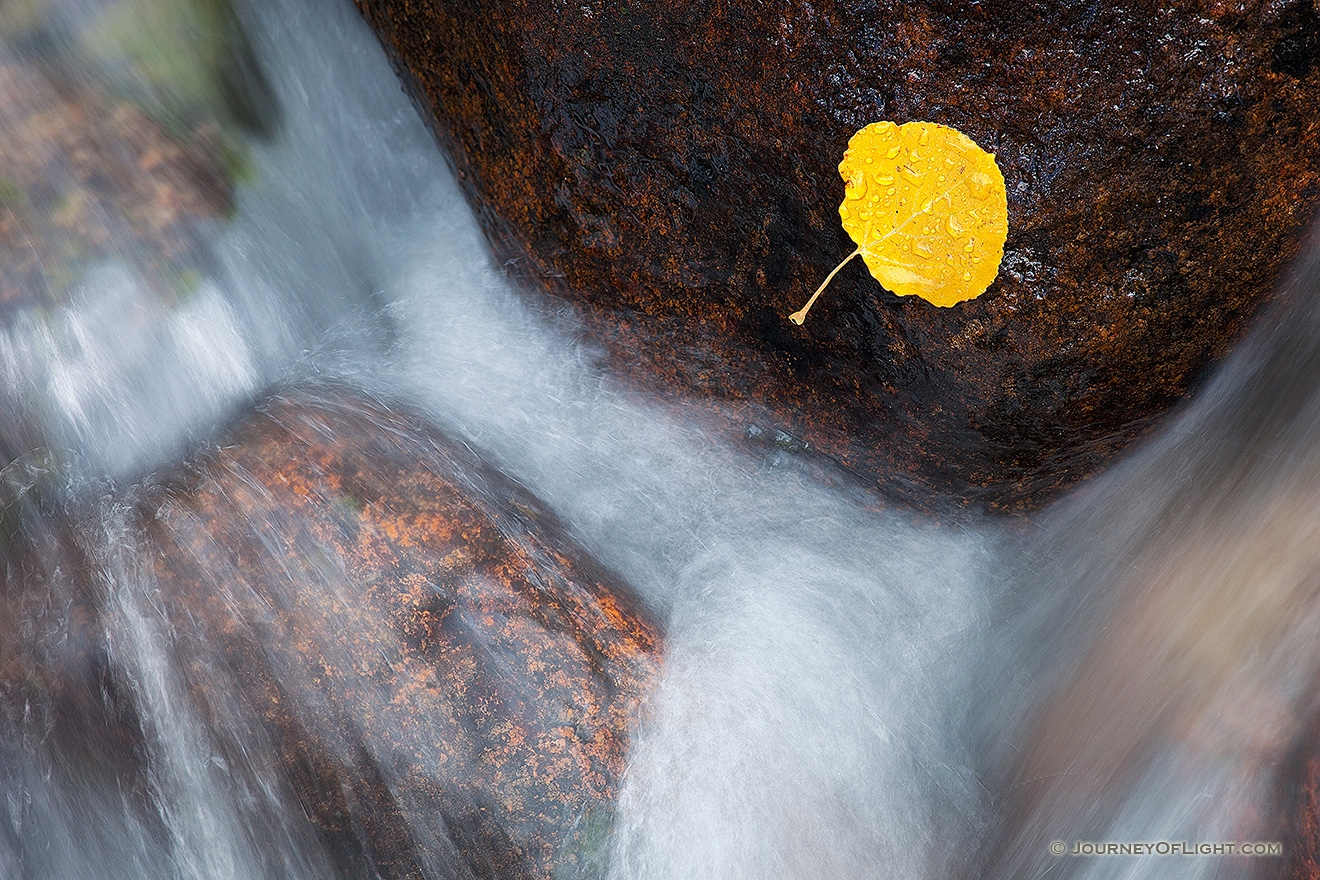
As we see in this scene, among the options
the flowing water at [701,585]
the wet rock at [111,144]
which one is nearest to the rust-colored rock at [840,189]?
the flowing water at [701,585]

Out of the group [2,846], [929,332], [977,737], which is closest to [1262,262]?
[929,332]

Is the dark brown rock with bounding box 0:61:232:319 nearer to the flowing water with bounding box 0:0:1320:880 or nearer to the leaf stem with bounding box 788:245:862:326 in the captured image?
the flowing water with bounding box 0:0:1320:880

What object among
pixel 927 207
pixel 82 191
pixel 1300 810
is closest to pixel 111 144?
pixel 82 191

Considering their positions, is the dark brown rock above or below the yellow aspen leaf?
above

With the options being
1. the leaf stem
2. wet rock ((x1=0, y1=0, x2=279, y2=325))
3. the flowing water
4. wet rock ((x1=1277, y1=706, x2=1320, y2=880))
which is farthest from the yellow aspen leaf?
wet rock ((x1=0, y1=0, x2=279, y2=325))

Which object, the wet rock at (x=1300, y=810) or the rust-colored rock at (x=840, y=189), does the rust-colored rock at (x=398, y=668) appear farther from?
the wet rock at (x=1300, y=810)

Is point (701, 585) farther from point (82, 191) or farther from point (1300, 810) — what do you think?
point (82, 191)
